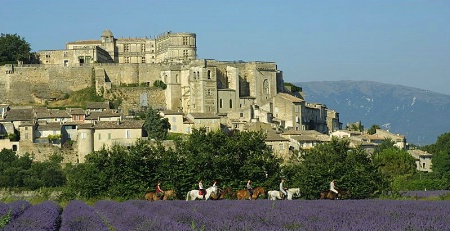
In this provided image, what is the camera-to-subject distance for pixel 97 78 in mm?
90562

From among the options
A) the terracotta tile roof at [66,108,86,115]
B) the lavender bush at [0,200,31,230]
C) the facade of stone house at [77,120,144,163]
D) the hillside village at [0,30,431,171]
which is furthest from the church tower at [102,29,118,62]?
the lavender bush at [0,200,31,230]

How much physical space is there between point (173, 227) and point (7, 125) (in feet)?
203

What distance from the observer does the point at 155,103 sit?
287 ft

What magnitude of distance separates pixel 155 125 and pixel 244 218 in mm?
53320

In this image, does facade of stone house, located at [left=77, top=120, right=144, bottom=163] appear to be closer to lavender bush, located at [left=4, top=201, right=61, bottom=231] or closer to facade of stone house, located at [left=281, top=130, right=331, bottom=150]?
facade of stone house, located at [left=281, top=130, right=331, bottom=150]

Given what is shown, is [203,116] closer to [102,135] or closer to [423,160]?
[102,135]

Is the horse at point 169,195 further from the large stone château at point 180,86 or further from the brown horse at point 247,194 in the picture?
the large stone château at point 180,86

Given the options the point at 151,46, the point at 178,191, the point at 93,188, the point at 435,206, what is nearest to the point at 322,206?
the point at 435,206

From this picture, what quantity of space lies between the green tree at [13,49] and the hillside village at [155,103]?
220cm

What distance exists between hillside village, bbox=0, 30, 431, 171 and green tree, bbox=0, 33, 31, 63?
2202mm

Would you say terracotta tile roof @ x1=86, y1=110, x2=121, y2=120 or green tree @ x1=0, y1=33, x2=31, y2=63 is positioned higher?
green tree @ x1=0, y1=33, x2=31, y2=63

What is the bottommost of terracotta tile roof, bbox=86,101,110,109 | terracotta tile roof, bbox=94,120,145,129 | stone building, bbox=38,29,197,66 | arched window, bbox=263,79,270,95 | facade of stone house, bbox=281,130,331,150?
facade of stone house, bbox=281,130,331,150

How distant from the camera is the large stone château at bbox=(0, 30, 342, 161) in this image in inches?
3300

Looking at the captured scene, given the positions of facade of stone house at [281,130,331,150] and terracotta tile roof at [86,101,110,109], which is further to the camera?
terracotta tile roof at [86,101,110,109]
